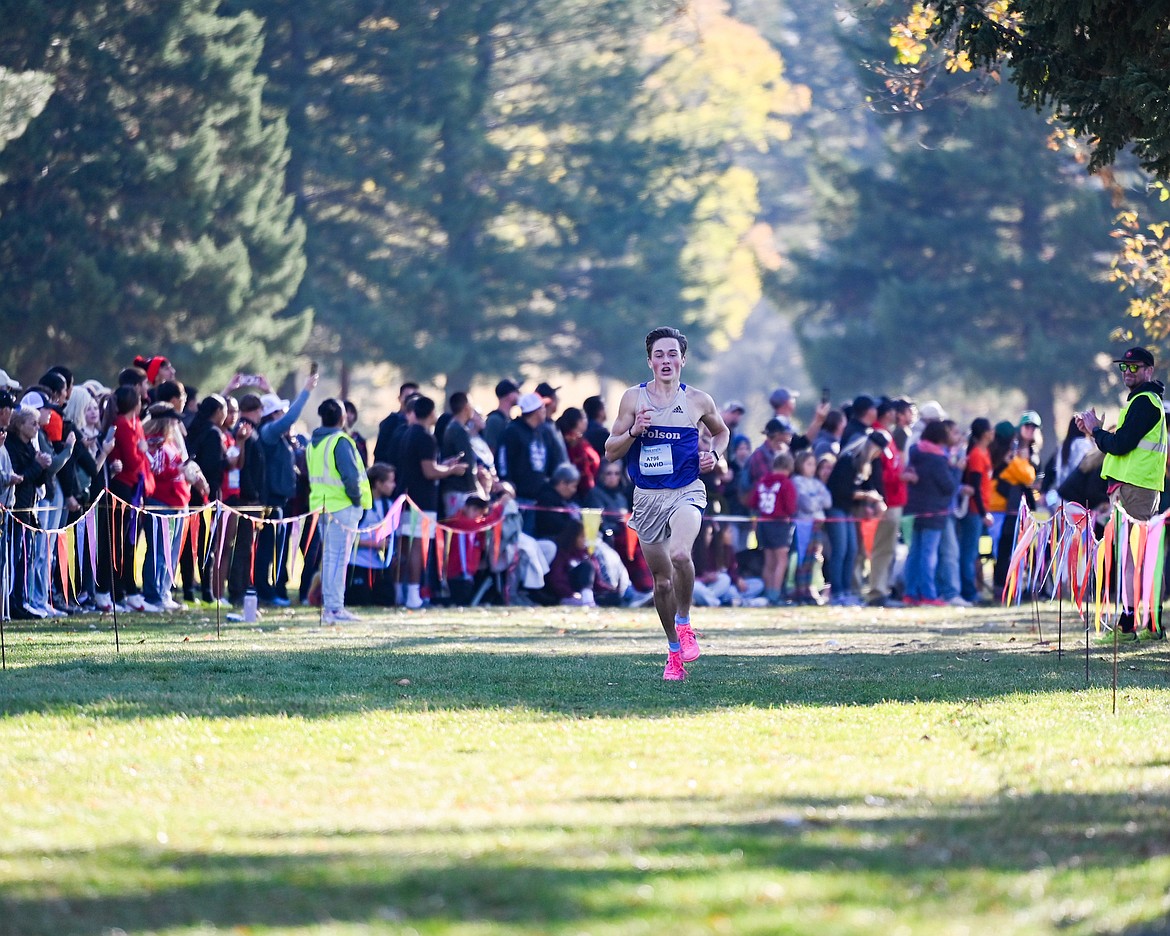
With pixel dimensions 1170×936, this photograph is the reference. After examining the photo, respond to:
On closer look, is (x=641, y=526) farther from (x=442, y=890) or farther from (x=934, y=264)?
(x=934, y=264)

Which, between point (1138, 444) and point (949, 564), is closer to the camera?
point (1138, 444)

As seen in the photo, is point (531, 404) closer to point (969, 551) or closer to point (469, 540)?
point (469, 540)

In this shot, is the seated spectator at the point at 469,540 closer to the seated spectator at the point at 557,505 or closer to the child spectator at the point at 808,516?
the seated spectator at the point at 557,505

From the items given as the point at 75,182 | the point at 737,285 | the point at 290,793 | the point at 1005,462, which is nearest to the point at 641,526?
the point at 290,793

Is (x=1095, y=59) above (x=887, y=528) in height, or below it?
above

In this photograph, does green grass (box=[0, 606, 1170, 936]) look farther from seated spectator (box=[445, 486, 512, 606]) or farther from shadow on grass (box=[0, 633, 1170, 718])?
seated spectator (box=[445, 486, 512, 606])

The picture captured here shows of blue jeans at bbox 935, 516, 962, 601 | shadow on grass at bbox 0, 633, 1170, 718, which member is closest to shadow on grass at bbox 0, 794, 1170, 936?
shadow on grass at bbox 0, 633, 1170, 718

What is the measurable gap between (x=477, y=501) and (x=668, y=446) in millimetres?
8566

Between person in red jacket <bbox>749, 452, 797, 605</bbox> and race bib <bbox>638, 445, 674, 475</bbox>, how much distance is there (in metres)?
10.4

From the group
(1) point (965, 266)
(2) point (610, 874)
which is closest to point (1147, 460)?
(2) point (610, 874)

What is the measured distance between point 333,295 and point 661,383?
34025 mm

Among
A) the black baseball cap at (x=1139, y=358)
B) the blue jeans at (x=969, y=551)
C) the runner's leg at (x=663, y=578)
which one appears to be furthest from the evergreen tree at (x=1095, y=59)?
the blue jeans at (x=969, y=551)

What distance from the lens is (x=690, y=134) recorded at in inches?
2156

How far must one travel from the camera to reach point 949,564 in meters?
23.0
